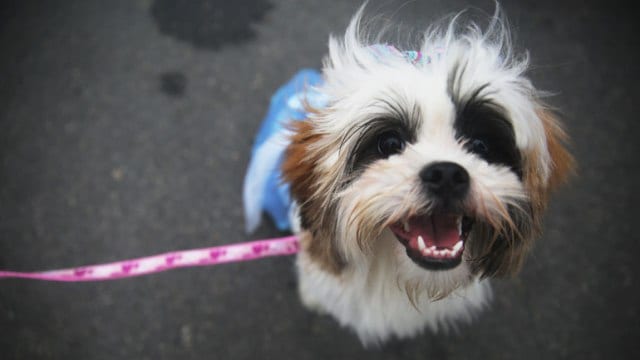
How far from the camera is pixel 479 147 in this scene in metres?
1.23

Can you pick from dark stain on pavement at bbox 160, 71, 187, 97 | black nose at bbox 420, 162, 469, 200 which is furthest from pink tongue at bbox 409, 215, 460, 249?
dark stain on pavement at bbox 160, 71, 187, 97

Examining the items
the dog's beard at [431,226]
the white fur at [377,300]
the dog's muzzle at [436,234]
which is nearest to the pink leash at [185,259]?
the white fur at [377,300]

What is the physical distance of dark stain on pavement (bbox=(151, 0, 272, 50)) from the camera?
280 centimetres

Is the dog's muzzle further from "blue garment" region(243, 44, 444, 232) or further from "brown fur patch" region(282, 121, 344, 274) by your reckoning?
"blue garment" region(243, 44, 444, 232)

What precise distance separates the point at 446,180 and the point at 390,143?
207 mm

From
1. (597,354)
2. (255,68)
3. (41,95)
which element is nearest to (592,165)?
(597,354)

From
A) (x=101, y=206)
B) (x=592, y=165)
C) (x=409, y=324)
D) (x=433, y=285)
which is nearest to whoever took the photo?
(x=433, y=285)

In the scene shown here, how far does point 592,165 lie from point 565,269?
0.62 metres

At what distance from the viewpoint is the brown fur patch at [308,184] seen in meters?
1.31

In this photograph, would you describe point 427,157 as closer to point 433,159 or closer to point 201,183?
point 433,159

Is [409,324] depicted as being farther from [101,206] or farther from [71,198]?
[71,198]

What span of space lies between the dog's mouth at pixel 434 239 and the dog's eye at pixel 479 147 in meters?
0.17

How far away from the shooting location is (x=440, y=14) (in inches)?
52.8

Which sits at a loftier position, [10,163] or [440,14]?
[440,14]
